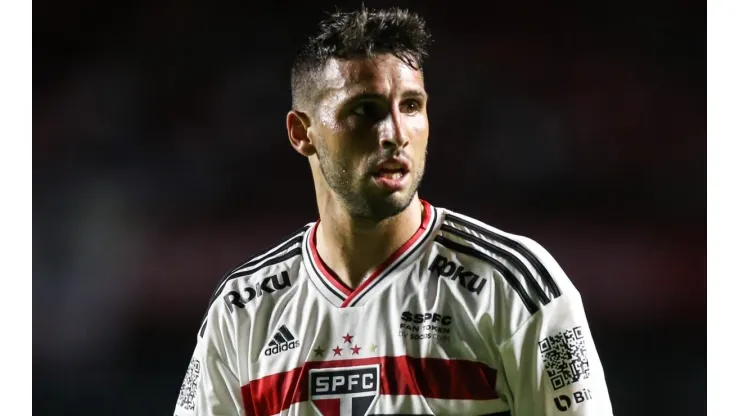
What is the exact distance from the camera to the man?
7.22 feet

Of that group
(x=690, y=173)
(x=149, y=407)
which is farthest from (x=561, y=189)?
(x=149, y=407)

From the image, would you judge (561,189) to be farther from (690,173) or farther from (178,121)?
(178,121)

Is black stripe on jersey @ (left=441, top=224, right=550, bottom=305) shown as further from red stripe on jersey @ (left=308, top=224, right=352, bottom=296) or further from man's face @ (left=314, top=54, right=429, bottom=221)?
red stripe on jersey @ (left=308, top=224, right=352, bottom=296)

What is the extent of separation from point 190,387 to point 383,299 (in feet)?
1.90

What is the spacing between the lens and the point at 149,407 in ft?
9.53

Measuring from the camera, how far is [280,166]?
288 cm

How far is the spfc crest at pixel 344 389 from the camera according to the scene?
2.27m

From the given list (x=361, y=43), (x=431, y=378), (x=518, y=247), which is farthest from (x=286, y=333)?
(x=361, y=43)

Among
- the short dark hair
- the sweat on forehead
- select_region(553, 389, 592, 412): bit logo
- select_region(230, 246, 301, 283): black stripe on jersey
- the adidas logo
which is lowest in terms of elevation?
select_region(553, 389, 592, 412): bit logo

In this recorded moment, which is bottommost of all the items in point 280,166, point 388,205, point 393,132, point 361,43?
point 388,205

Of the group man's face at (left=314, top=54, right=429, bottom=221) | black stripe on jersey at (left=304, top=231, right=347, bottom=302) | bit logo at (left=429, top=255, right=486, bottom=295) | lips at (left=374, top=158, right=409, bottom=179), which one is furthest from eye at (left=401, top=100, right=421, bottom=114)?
black stripe on jersey at (left=304, top=231, right=347, bottom=302)

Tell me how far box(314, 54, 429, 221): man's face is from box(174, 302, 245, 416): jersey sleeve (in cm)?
47

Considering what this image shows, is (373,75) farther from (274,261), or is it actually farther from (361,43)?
(274,261)
